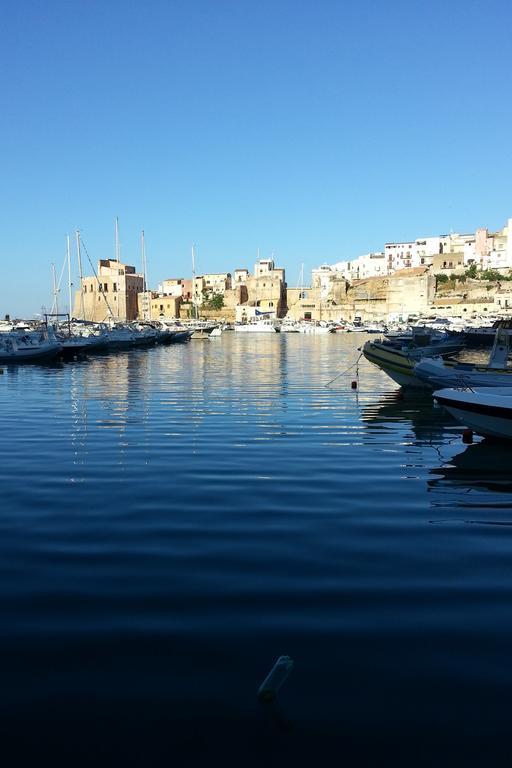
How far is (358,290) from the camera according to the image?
420ft

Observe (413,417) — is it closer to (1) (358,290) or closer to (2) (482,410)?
(2) (482,410)

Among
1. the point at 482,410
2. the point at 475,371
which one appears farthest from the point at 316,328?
the point at 482,410

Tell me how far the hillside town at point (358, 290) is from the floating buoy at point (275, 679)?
9875 centimetres

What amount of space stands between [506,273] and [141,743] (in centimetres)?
11865

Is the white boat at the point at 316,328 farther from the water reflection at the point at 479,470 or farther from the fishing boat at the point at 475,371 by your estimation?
the water reflection at the point at 479,470

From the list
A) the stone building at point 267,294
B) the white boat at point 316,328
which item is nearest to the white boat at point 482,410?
the white boat at point 316,328

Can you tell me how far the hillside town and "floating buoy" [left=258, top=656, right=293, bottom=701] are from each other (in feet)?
324

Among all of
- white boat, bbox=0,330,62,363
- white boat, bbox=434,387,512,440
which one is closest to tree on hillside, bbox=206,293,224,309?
white boat, bbox=0,330,62,363

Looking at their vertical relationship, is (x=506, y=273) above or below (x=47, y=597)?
above

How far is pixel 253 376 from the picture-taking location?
26.8 m

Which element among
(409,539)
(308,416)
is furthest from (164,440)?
(409,539)

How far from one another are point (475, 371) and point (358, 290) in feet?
375

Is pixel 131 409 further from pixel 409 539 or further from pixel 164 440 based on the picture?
pixel 409 539

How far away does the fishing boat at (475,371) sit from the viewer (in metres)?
14.6
